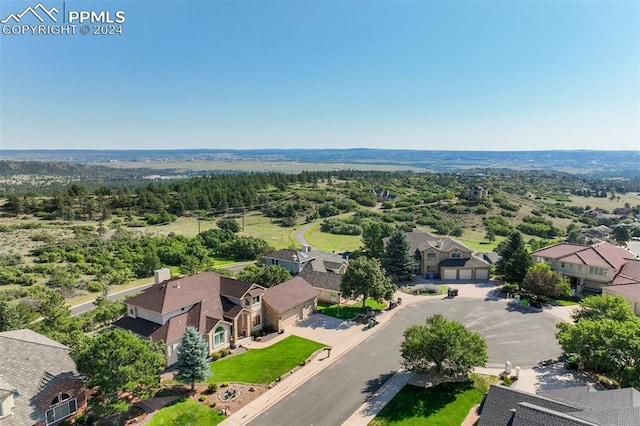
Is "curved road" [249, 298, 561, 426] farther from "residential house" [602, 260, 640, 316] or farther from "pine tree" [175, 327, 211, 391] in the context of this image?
"residential house" [602, 260, 640, 316]

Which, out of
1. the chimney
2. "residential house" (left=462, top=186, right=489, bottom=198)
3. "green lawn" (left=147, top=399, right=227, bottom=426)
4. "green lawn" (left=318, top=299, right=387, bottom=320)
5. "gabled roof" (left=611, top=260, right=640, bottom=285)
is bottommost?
"green lawn" (left=318, top=299, right=387, bottom=320)

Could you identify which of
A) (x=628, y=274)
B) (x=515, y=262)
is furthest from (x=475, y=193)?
(x=515, y=262)

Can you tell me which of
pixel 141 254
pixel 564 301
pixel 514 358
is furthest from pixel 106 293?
pixel 564 301

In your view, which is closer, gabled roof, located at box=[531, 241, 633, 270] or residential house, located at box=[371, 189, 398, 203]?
gabled roof, located at box=[531, 241, 633, 270]

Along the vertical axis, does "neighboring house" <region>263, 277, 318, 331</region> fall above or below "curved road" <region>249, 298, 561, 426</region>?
above

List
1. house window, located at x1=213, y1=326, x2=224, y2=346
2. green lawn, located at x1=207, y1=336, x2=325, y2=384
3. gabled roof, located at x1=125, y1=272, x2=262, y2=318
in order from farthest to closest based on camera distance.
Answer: house window, located at x1=213, y1=326, x2=224, y2=346, gabled roof, located at x1=125, y1=272, x2=262, y2=318, green lawn, located at x1=207, y1=336, x2=325, y2=384

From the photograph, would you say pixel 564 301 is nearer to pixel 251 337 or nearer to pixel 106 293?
pixel 251 337

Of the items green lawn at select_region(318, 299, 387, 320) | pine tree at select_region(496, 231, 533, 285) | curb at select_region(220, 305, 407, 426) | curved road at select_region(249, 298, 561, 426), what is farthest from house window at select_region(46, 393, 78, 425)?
pine tree at select_region(496, 231, 533, 285)
